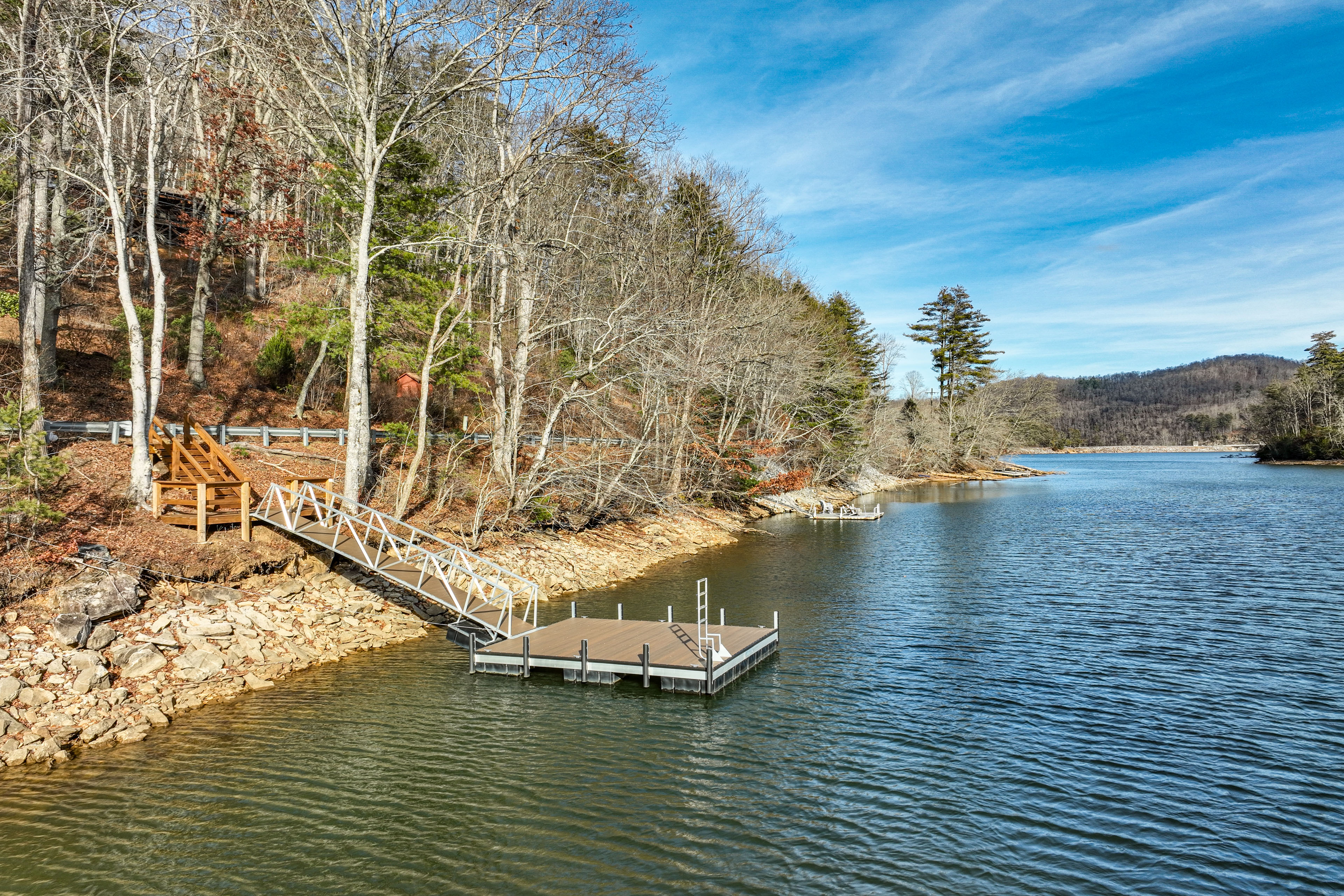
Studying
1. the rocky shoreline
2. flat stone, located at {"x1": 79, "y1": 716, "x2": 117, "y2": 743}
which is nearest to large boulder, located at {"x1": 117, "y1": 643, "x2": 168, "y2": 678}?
the rocky shoreline

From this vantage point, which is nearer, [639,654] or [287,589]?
[639,654]

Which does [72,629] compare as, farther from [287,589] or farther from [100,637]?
[287,589]

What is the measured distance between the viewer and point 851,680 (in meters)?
15.8

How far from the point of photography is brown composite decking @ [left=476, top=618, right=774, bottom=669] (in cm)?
1573

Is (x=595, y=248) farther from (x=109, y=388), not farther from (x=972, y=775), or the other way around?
(x=972, y=775)

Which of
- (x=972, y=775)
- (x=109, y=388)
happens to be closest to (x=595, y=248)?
(x=109, y=388)

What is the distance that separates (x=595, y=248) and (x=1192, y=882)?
121ft

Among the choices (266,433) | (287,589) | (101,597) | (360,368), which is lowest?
(287,589)

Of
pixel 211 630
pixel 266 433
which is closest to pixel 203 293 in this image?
pixel 266 433

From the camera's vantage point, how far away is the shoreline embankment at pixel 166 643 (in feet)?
39.1

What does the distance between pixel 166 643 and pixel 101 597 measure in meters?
1.42

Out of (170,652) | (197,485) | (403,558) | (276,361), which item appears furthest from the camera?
(276,361)

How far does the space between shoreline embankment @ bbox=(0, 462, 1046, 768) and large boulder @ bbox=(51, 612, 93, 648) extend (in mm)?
19

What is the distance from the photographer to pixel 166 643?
14.2 metres
